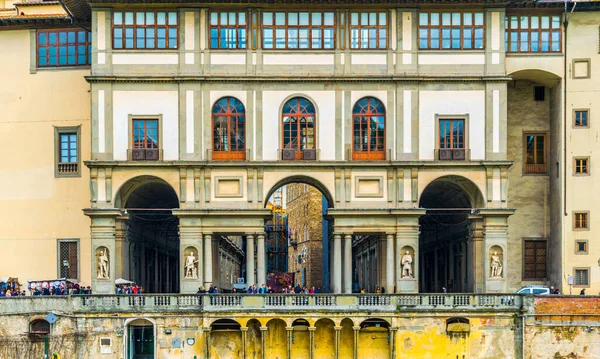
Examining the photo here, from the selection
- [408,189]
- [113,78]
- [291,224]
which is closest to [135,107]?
[113,78]

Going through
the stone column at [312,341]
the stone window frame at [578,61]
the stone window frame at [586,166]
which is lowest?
the stone column at [312,341]

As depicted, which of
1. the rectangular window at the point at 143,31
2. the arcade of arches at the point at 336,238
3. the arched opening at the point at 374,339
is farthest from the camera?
the rectangular window at the point at 143,31

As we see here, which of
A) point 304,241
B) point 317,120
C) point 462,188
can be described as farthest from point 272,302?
point 304,241

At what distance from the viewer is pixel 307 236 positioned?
121938 millimetres

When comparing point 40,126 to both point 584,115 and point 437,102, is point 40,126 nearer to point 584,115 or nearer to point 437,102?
point 437,102

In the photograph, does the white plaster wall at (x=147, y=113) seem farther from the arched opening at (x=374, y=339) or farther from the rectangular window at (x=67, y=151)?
the arched opening at (x=374, y=339)

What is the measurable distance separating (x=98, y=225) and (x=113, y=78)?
941 centimetres

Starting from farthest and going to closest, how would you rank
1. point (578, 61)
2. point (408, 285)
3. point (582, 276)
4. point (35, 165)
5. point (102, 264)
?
1. point (35, 165)
2. point (578, 61)
3. point (582, 276)
4. point (408, 285)
5. point (102, 264)

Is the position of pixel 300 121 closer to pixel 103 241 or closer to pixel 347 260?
pixel 347 260

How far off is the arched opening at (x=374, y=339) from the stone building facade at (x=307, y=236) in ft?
133

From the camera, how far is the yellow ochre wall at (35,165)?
80.9m

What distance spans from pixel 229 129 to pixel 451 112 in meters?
14.4

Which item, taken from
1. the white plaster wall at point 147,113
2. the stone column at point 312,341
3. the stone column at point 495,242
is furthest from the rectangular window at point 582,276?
the white plaster wall at point 147,113

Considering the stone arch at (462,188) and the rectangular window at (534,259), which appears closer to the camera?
the stone arch at (462,188)
